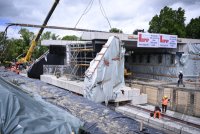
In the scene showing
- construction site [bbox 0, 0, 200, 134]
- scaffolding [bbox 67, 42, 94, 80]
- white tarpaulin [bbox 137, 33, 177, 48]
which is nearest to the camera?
construction site [bbox 0, 0, 200, 134]

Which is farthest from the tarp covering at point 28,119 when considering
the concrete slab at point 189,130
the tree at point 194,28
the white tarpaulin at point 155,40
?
the tree at point 194,28

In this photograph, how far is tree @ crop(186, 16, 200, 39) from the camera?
4981cm

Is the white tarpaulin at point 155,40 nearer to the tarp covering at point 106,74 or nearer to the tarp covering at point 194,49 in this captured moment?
the tarp covering at point 106,74

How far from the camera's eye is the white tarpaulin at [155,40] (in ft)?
67.1

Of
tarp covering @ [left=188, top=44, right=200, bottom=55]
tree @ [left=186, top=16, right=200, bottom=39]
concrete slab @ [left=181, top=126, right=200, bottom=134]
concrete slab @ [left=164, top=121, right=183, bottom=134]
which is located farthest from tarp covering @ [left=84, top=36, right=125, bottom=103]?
tree @ [left=186, top=16, right=200, bottom=39]

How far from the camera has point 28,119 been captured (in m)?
4.57

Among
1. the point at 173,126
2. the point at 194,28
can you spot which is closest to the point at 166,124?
the point at 173,126

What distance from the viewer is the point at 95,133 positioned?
637 cm

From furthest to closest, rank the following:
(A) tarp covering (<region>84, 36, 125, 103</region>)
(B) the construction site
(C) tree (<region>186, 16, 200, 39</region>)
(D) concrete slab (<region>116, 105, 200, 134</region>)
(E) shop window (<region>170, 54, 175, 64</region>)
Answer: (C) tree (<region>186, 16, 200, 39</region>)
(E) shop window (<region>170, 54, 175, 64</region>)
(A) tarp covering (<region>84, 36, 125, 103</region>)
(D) concrete slab (<region>116, 105, 200, 134</region>)
(B) the construction site

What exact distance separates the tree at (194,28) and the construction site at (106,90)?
76.5ft

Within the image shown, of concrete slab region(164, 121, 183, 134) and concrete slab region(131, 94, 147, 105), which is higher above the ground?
concrete slab region(131, 94, 147, 105)

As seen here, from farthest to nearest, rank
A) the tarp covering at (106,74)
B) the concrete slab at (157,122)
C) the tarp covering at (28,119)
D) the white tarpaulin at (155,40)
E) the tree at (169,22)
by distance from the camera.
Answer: the tree at (169,22), the white tarpaulin at (155,40), the tarp covering at (106,74), the concrete slab at (157,122), the tarp covering at (28,119)

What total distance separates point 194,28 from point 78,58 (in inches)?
1408

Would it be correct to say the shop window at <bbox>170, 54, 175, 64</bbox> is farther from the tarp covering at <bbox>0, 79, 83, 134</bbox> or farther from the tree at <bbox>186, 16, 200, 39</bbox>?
the tree at <bbox>186, 16, 200, 39</bbox>
